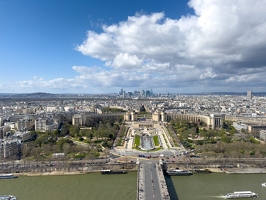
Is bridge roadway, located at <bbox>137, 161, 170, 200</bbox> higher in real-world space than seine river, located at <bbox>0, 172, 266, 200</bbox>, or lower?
higher

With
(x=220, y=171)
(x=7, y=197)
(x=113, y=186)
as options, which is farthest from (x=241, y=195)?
(x=7, y=197)

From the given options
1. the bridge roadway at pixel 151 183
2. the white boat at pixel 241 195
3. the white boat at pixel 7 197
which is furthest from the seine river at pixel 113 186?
the bridge roadway at pixel 151 183

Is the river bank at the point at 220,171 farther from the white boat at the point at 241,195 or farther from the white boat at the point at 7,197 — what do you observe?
the white boat at the point at 7,197

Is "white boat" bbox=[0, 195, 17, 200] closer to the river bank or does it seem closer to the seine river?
the seine river

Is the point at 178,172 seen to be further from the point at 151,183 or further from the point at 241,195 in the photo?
the point at 241,195

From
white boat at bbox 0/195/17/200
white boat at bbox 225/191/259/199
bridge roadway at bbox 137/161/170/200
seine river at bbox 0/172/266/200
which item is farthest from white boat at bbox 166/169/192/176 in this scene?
white boat at bbox 0/195/17/200
